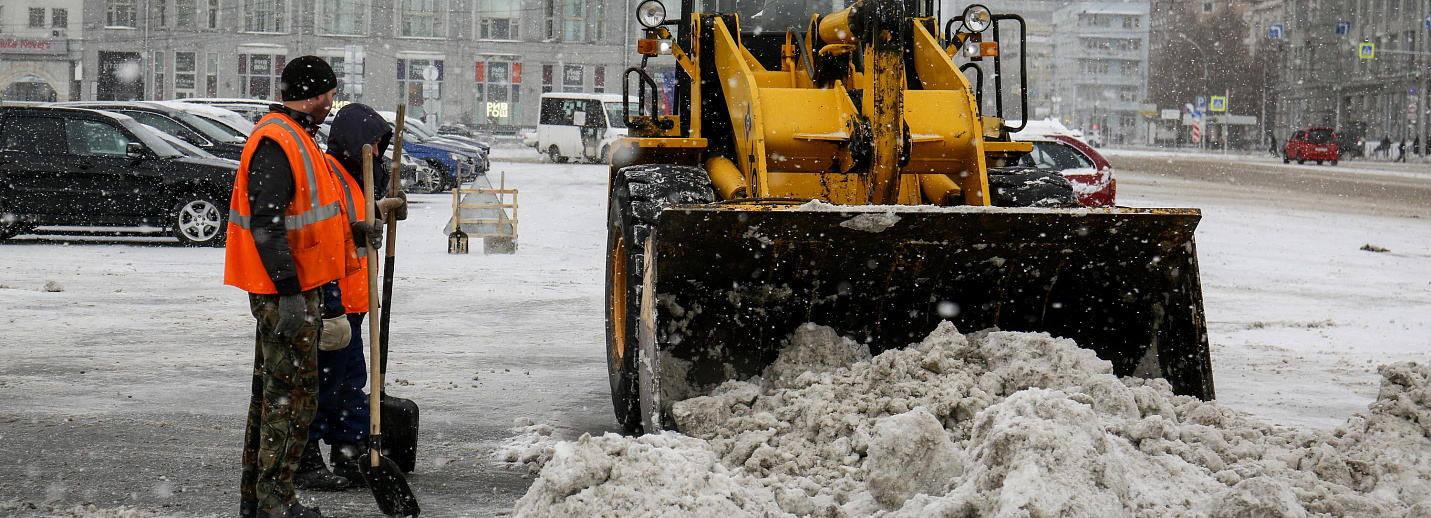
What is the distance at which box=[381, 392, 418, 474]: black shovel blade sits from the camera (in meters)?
4.93

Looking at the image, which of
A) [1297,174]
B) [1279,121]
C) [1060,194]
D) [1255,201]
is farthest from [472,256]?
[1279,121]

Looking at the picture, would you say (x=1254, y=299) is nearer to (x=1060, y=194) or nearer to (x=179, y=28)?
(x=1060, y=194)

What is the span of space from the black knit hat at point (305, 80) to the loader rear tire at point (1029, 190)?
3248 millimetres

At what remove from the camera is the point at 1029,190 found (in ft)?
20.8

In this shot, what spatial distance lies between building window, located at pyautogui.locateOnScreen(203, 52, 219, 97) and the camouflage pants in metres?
63.0

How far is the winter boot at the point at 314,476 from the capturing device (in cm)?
480

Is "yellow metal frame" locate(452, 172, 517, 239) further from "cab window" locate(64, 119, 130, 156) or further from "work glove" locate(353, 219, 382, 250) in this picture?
"work glove" locate(353, 219, 382, 250)

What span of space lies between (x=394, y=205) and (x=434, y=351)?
3230 millimetres

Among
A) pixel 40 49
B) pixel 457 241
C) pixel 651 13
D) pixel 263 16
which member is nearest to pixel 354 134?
pixel 651 13

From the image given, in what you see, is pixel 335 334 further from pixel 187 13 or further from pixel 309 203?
pixel 187 13

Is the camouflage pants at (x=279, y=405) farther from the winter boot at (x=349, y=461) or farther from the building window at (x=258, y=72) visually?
the building window at (x=258, y=72)

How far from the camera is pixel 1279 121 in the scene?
294 ft

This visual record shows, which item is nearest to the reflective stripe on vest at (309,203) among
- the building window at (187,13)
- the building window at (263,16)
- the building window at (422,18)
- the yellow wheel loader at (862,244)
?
the yellow wheel loader at (862,244)

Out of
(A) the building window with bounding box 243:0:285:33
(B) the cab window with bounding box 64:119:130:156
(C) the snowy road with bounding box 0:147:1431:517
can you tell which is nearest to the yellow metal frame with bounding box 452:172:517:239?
(C) the snowy road with bounding box 0:147:1431:517
